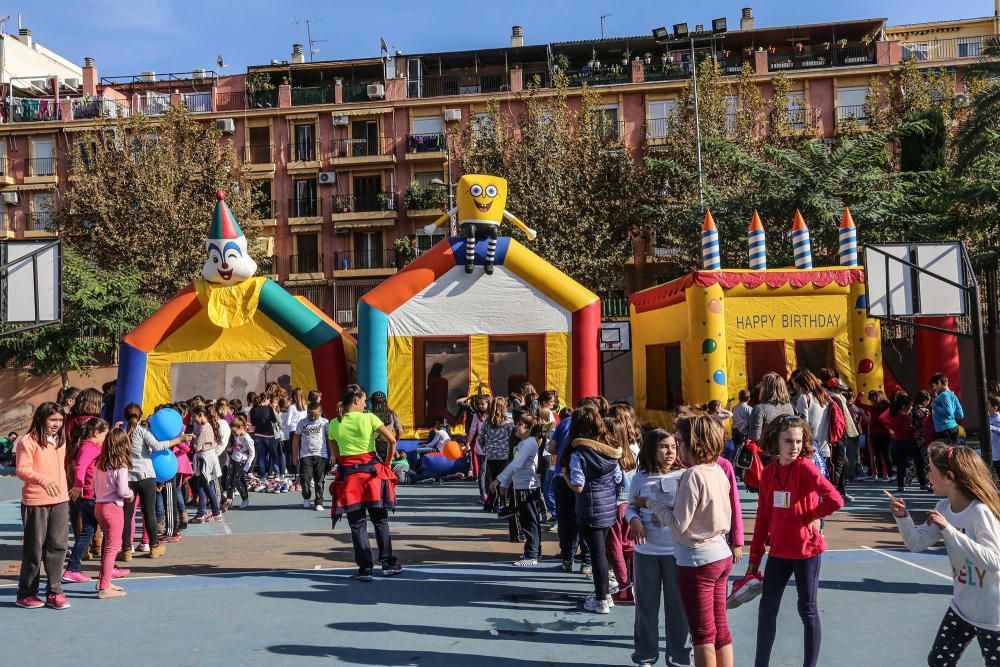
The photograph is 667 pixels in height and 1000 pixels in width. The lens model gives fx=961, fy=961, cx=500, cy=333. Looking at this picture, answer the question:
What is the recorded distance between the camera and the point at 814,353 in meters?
17.1

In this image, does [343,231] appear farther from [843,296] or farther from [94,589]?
[94,589]

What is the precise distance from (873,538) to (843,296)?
754 cm

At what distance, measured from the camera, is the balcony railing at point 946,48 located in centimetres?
4138

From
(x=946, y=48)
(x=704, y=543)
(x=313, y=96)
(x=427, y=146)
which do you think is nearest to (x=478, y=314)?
(x=704, y=543)

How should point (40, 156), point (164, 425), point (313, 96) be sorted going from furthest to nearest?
point (313, 96) → point (40, 156) → point (164, 425)

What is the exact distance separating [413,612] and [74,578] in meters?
3.36

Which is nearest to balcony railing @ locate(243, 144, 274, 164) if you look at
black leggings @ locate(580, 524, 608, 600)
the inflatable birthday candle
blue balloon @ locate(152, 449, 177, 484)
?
the inflatable birthday candle

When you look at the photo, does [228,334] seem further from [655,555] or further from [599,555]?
[655,555]

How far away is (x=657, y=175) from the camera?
32031 mm

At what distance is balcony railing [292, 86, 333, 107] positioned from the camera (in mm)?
42281

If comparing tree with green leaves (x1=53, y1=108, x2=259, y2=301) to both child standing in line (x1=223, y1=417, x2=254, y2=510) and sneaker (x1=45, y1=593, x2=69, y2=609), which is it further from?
sneaker (x1=45, y1=593, x2=69, y2=609)

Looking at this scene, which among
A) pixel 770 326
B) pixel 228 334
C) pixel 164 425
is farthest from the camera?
pixel 228 334

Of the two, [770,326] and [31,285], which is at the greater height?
[31,285]

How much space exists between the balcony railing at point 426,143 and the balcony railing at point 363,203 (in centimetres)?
222
